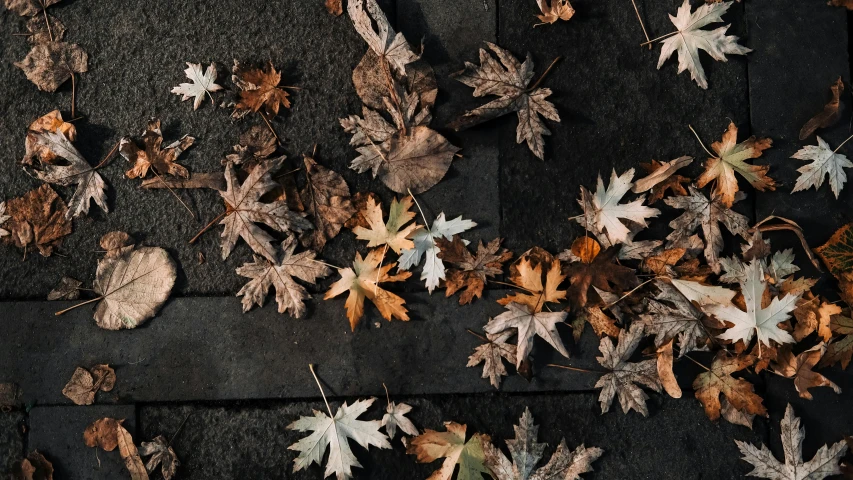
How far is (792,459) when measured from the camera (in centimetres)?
255

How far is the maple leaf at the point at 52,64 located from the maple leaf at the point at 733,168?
9.65 ft

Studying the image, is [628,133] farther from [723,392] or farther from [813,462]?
[813,462]

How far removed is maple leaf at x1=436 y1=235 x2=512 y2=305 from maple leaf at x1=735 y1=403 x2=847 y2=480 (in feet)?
4.31

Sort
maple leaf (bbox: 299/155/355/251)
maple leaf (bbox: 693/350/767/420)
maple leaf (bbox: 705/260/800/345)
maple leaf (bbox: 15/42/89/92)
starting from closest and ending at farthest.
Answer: maple leaf (bbox: 705/260/800/345) < maple leaf (bbox: 693/350/767/420) < maple leaf (bbox: 299/155/355/251) < maple leaf (bbox: 15/42/89/92)

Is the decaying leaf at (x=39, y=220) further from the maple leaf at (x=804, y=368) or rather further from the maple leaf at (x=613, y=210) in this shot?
the maple leaf at (x=804, y=368)

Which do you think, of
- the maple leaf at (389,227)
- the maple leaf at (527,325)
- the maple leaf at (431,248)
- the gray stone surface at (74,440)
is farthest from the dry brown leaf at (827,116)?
the gray stone surface at (74,440)

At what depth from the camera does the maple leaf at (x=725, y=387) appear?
2.52 metres

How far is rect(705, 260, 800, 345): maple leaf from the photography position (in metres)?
2.40

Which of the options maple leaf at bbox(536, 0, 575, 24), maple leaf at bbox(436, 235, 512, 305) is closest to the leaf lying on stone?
maple leaf at bbox(436, 235, 512, 305)

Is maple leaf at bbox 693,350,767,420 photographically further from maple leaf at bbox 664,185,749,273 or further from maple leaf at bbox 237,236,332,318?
maple leaf at bbox 237,236,332,318

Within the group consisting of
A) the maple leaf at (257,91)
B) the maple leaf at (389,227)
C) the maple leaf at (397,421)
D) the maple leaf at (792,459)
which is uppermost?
the maple leaf at (257,91)

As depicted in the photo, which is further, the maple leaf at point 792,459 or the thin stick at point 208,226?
the thin stick at point 208,226

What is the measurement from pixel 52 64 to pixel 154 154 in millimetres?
669

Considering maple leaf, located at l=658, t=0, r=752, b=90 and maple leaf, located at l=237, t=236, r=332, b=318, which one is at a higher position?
maple leaf, located at l=658, t=0, r=752, b=90
